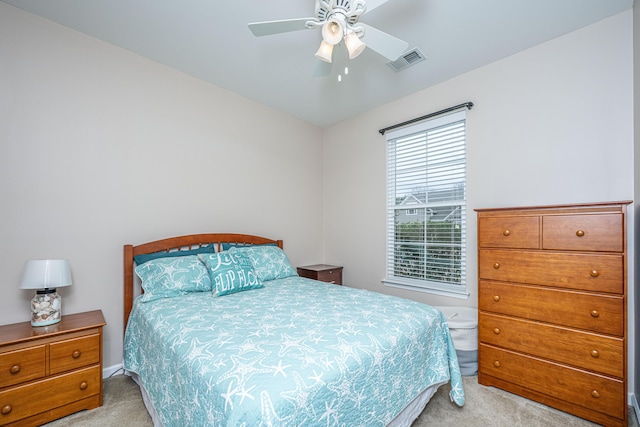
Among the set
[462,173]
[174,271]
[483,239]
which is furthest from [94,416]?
[462,173]

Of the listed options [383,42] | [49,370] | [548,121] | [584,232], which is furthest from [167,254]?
[548,121]

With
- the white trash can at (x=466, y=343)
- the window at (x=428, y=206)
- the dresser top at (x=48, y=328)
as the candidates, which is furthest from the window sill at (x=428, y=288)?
the dresser top at (x=48, y=328)

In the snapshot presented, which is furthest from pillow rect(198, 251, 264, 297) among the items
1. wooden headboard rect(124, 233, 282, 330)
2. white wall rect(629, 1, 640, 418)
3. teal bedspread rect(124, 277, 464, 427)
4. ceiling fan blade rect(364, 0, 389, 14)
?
white wall rect(629, 1, 640, 418)

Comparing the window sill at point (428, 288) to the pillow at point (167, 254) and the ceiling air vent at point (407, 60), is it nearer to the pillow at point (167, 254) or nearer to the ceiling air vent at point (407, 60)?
the pillow at point (167, 254)

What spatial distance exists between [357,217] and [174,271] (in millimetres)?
2332

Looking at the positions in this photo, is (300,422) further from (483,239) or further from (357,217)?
(357,217)

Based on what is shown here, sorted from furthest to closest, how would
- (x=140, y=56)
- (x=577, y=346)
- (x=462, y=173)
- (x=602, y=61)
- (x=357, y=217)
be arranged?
(x=357, y=217), (x=462, y=173), (x=140, y=56), (x=602, y=61), (x=577, y=346)

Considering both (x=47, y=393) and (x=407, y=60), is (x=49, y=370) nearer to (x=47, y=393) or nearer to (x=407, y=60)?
(x=47, y=393)

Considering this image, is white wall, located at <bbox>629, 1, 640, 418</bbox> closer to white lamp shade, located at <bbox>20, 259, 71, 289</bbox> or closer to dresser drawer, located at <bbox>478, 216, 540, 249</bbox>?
dresser drawer, located at <bbox>478, 216, 540, 249</bbox>

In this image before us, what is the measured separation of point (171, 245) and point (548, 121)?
351 cm

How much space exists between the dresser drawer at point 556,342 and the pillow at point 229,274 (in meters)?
1.96

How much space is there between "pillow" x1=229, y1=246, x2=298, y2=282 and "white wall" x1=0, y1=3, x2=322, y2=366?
43 cm

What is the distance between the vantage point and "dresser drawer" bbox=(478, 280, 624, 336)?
1760 mm

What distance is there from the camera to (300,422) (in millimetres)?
1024
